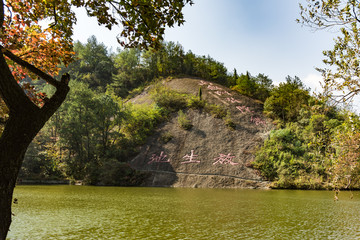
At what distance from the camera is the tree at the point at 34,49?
10.2ft

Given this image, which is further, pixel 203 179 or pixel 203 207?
pixel 203 179

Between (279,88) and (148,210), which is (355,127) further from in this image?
(279,88)

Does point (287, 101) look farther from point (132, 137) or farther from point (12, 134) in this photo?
point (12, 134)

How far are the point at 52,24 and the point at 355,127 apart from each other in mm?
6967

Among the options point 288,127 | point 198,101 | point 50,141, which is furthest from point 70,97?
point 288,127

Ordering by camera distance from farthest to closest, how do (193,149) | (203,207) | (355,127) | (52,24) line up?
(193,149)
(203,207)
(355,127)
(52,24)

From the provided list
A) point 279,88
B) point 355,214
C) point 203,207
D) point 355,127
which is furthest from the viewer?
point 279,88

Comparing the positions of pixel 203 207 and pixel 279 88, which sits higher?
pixel 279 88

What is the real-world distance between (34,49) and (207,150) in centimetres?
2283

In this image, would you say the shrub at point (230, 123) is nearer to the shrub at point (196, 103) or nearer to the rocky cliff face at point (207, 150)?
the rocky cliff face at point (207, 150)

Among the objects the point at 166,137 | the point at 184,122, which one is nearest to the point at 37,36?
the point at 166,137

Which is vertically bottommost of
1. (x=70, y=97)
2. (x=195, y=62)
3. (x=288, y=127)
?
(x=288, y=127)

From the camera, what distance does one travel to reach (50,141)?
27.8 metres

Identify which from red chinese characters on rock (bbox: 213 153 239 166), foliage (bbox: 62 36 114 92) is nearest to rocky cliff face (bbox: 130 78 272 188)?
red chinese characters on rock (bbox: 213 153 239 166)
